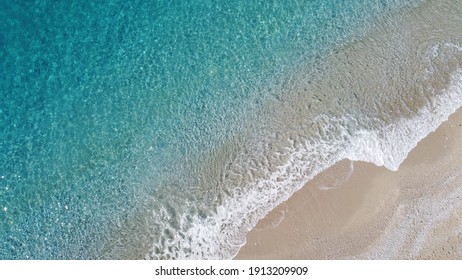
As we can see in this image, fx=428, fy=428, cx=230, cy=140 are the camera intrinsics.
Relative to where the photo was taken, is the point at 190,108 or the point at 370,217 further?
the point at 190,108

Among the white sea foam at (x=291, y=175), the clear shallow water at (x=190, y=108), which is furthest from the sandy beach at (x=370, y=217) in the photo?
the clear shallow water at (x=190, y=108)

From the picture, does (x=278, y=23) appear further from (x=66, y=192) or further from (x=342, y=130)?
(x=66, y=192)

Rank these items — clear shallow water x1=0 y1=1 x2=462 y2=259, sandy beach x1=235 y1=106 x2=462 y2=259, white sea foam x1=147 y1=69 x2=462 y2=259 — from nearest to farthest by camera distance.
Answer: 1. sandy beach x1=235 y1=106 x2=462 y2=259
2. white sea foam x1=147 y1=69 x2=462 y2=259
3. clear shallow water x1=0 y1=1 x2=462 y2=259

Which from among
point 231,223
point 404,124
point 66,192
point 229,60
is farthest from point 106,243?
point 404,124

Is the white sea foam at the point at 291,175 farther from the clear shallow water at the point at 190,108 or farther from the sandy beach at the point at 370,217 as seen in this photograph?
the sandy beach at the point at 370,217

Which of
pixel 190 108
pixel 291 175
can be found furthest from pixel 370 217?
pixel 190 108

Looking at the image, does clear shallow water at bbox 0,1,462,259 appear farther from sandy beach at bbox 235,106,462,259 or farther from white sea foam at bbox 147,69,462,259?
sandy beach at bbox 235,106,462,259

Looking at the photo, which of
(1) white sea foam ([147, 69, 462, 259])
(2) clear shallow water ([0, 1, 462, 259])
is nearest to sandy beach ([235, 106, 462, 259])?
(1) white sea foam ([147, 69, 462, 259])

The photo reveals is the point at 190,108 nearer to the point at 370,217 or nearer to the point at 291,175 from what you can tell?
the point at 291,175
